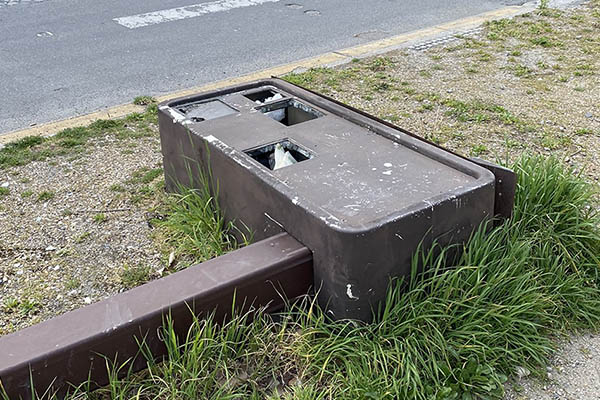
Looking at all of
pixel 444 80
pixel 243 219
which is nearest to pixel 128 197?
pixel 243 219

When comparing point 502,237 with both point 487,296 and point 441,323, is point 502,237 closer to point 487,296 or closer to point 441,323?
point 487,296

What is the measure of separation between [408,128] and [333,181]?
2.11 metres

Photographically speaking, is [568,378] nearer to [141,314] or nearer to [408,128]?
[141,314]

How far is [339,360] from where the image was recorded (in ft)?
8.13

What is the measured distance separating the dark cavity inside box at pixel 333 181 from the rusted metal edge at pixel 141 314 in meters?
0.15

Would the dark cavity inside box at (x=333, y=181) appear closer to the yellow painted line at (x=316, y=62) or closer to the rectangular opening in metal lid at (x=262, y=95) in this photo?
the rectangular opening in metal lid at (x=262, y=95)

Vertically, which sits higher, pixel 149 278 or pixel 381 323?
pixel 381 323

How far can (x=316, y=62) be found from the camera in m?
6.39

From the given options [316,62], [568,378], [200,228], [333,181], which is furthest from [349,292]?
[316,62]

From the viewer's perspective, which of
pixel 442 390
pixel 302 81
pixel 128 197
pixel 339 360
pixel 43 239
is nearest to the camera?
pixel 442 390

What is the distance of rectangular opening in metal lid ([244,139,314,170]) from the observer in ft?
10.1

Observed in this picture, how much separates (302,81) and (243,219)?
9.79ft

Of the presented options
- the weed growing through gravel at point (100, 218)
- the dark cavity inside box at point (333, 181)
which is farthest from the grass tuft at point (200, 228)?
the weed growing through gravel at point (100, 218)

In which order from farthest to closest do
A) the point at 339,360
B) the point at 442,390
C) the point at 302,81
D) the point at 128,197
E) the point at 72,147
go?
1. the point at 302,81
2. the point at 72,147
3. the point at 128,197
4. the point at 339,360
5. the point at 442,390
